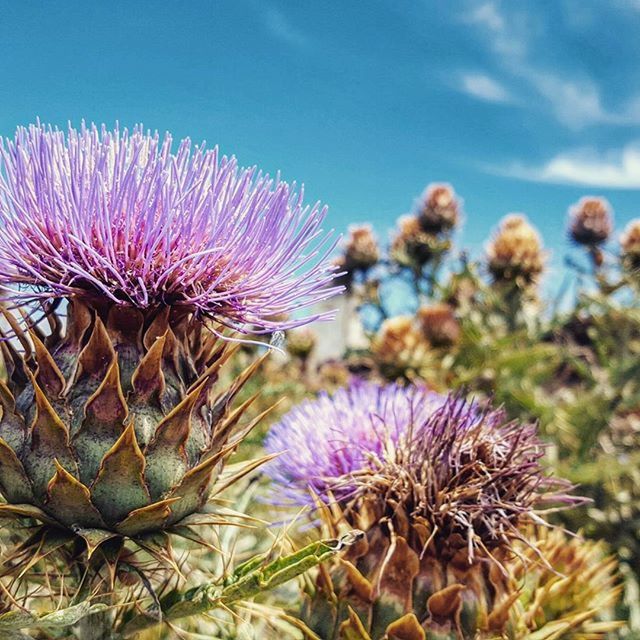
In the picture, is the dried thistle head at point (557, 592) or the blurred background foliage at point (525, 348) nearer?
the dried thistle head at point (557, 592)

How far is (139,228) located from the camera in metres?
1.37

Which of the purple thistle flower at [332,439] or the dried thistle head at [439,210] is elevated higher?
the dried thistle head at [439,210]

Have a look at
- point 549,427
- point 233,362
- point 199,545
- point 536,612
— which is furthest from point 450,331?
point 199,545

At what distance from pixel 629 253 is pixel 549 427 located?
6.64ft

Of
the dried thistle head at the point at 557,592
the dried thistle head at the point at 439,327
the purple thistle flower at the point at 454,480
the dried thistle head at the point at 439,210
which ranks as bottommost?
the dried thistle head at the point at 557,592

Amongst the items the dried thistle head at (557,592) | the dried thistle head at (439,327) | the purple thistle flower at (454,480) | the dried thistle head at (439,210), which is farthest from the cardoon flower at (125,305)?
the dried thistle head at (439,210)

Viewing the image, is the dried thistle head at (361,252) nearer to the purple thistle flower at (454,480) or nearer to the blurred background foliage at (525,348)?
the blurred background foliage at (525,348)

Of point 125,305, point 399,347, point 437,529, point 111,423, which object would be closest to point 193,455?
point 111,423

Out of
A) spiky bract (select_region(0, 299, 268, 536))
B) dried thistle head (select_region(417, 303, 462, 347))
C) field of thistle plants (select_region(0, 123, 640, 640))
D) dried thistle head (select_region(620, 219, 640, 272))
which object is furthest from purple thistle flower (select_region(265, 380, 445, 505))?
dried thistle head (select_region(620, 219, 640, 272))

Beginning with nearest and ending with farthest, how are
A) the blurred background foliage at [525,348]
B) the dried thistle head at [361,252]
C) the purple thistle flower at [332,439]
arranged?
1. the purple thistle flower at [332,439]
2. the blurred background foliage at [525,348]
3. the dried thistle head at [361,252]

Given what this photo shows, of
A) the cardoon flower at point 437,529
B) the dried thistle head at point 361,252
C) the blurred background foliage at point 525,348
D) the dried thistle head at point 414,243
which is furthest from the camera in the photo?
the dried thistle head at point 361,252

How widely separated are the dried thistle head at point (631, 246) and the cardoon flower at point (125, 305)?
4153mm

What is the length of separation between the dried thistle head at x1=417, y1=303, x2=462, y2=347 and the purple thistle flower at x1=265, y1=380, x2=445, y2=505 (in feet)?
8.35

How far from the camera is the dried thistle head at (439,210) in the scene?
244 inches
